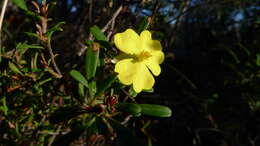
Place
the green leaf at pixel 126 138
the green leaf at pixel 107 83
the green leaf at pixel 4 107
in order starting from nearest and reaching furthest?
1. the green leaf at pixel 126 138
2. the green leaf at pixel 107 83
3. the green leaf at pixel 4 107

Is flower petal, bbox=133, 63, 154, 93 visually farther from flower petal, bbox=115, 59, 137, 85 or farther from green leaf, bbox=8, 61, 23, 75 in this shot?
green leaf, bbox=8, 61, 23, 75

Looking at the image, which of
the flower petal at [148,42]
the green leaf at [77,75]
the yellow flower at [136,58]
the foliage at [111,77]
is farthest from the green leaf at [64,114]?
the flower petal at [148,42]

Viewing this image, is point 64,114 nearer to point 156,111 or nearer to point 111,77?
point 111,77

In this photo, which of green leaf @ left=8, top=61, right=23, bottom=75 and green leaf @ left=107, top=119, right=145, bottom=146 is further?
green leaf @ left=8, top=61, right=23, bottom=75

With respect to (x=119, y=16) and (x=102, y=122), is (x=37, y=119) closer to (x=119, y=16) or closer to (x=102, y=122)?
(x=102, y=122)

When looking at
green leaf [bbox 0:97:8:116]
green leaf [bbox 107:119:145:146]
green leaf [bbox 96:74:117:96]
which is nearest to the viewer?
green leaf [bbox 107:119:145:146]

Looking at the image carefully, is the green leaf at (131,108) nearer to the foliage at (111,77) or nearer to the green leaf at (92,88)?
the foliage at (111,77)

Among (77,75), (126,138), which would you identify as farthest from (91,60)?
(126,138)

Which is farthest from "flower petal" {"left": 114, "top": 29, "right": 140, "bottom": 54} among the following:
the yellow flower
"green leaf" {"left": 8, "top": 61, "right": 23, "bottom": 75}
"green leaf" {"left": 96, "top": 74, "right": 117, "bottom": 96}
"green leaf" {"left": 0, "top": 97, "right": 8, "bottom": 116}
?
"green leaf" {"left": 0, "top": 97, "right": 8, "bottom": 116}

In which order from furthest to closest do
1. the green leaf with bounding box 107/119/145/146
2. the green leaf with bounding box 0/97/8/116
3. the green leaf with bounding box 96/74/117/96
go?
the green leaf with bounding box 0/97/8/116 < the green leaf with bounding box 96/74/117/96 < the green leaf with bounding box 107/119/145/146
